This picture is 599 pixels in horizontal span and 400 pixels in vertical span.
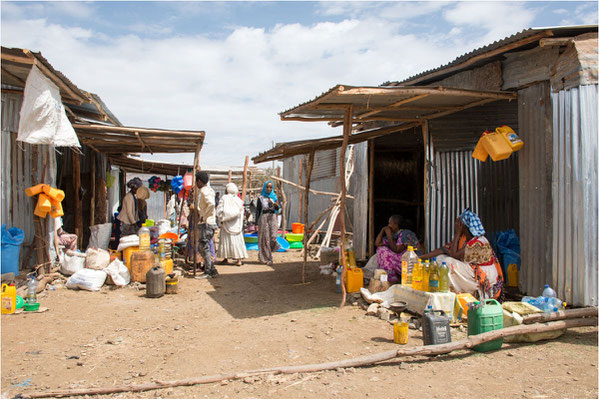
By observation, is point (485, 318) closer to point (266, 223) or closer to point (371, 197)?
point (371, 197)

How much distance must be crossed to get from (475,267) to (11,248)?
6646mm

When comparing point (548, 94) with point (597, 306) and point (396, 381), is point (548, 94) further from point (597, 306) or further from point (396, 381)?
point (396, 381)

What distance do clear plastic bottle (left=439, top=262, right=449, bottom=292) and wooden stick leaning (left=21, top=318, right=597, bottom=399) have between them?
1.11 meters

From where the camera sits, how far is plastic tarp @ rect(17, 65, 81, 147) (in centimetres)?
589

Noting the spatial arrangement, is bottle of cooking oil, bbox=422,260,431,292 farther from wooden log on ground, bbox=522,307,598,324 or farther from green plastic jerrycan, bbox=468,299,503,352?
wooden log on ground, bbox=522,307,598,324

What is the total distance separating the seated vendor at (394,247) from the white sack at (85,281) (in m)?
4.68

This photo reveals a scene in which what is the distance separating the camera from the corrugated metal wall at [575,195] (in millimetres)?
5055

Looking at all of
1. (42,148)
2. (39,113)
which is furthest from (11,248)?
(39,113)

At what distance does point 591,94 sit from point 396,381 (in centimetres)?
400

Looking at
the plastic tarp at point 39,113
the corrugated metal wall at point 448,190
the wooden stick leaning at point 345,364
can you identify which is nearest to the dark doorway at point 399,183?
the corrugated metal wall at point 448,190

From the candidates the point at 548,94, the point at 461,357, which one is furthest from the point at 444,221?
the point at 461,357

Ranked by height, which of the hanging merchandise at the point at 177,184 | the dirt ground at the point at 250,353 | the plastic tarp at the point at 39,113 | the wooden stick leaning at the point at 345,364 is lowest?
the dirt ground at the point at 250,353

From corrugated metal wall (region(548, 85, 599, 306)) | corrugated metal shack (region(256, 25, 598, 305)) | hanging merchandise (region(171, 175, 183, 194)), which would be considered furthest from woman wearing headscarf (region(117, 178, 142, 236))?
corrugated metal wall (region(548, 85, 599, 306))

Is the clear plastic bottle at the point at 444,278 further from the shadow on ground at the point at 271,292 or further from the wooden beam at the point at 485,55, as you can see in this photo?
the wooden beam at the point at 485,55
